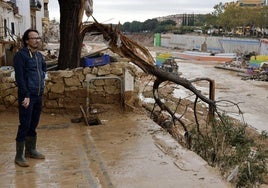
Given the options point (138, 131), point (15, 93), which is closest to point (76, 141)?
point (138, 131)

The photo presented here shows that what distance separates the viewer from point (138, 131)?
275 inches

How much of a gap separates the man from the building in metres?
7.31

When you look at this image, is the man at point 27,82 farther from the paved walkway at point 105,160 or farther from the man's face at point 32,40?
the paved walkway at point 105,160

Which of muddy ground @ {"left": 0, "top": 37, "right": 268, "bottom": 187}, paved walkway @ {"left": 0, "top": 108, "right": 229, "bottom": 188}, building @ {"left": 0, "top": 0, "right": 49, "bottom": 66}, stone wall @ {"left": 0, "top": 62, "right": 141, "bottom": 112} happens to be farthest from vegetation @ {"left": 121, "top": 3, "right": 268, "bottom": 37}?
paved walkway @ {"left": 0, "top": 108, "right": 229, "bottom": 188}

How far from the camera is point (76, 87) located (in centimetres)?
823

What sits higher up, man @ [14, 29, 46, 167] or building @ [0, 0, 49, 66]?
building @ [0, 0, 49, 66]

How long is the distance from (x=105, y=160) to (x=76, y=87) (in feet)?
10.1

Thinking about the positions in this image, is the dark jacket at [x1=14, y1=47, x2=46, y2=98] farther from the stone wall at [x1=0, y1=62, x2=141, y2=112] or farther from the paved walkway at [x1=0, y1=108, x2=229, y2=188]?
the stone wall at [x1=0, y1=62, x2=141, y2=112]

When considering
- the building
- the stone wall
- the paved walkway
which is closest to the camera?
Answer: the paved walkway

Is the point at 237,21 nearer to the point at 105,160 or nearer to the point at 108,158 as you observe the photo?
the point at 108,158

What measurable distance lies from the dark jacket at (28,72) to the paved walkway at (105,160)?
1027 millimetres

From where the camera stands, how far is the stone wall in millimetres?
8094

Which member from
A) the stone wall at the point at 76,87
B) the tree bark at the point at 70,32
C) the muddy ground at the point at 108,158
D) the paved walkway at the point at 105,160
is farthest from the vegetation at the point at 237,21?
the paved walkway at the point at 105,160

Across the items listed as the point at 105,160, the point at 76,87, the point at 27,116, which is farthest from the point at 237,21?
the point at 27,116
